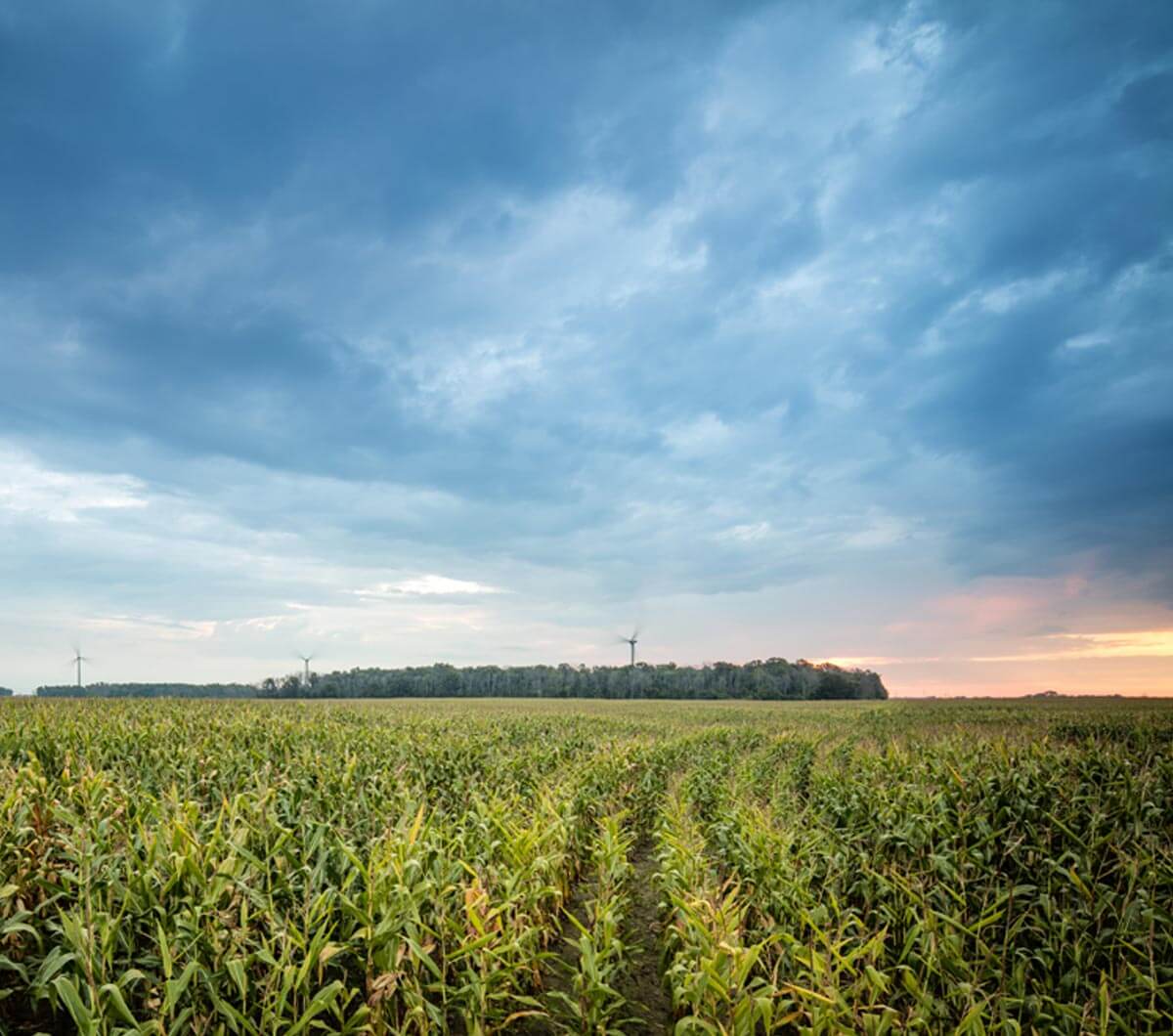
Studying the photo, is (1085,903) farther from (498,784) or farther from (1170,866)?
(498,784)

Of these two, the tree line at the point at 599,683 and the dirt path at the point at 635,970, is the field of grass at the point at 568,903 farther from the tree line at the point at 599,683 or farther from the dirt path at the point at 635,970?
the tree line at the point at 599,683

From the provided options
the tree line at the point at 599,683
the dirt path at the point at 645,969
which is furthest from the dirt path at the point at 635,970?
the tree line at the point at 599,683

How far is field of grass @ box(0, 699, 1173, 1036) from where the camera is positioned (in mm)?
5098

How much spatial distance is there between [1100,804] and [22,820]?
16154mm

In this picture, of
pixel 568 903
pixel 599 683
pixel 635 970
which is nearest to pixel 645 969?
pixel 635 970

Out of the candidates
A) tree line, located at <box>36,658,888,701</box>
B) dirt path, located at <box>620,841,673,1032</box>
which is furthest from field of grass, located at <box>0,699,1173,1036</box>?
tree line, located at <box>36,658,888,701</box>

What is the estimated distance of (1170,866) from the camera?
26.0 ft

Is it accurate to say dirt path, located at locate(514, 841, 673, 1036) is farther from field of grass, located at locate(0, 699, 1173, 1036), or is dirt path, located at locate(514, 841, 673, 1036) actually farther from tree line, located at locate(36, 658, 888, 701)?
tree line, located at locate(36, 658, 888, 701)

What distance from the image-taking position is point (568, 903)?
988 cm

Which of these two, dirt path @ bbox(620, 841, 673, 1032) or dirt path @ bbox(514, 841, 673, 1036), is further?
dirt path @ bbox(620, 841, 673, 1032)

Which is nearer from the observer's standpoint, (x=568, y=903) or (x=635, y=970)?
(x=635, y=970)

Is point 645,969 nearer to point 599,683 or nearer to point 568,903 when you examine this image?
point 568,903

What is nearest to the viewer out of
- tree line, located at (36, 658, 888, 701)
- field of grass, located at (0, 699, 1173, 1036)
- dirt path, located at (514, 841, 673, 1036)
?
field of grass, located at (0, 699, 1173, 1036)

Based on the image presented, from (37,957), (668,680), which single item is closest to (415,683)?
(668,680)
